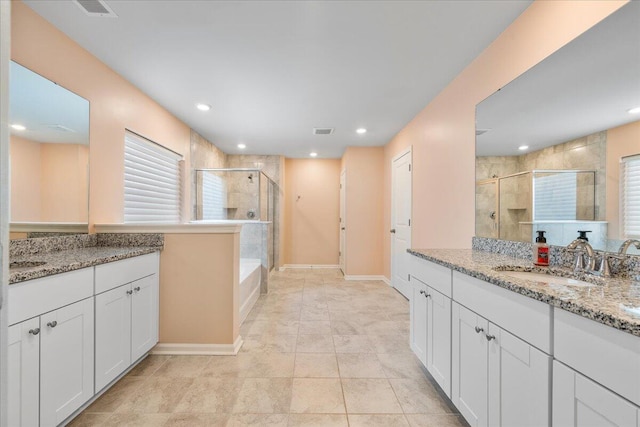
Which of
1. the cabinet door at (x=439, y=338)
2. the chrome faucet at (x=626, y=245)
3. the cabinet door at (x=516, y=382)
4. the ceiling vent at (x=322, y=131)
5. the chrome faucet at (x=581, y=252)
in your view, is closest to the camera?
the cabinet door at (x=516, y=382)

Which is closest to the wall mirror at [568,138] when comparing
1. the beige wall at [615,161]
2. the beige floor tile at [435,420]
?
the beige wall at [615,161]

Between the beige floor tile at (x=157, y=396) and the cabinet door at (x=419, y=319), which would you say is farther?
the cabinet door at (x=419, y=319)

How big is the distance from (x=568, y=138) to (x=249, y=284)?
3161 mm

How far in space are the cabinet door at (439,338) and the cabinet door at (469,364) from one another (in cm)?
5

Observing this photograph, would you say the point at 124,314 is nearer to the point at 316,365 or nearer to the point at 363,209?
the point at 316,365

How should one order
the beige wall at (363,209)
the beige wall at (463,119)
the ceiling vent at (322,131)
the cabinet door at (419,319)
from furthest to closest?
the beige wall at (363,209)
the ceiling vent at (322,131)
the cabinet door at (419,319)
the beige wall at (463,119)

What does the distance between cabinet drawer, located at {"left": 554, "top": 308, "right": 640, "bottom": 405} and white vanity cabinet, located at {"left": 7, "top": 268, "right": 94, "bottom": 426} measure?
6.61 ft

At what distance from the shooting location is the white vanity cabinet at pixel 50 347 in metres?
1.17

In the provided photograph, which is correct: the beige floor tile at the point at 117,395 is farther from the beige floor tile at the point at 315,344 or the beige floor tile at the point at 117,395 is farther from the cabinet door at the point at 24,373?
the beige floor tile at the point at 315,344

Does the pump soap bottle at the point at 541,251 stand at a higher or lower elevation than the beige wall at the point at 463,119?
lower

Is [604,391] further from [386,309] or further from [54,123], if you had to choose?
[54,123]

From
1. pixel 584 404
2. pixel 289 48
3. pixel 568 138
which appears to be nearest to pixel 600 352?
pixel 584 404

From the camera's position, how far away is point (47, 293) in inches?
51.7

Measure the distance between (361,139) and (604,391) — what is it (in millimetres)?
4139
